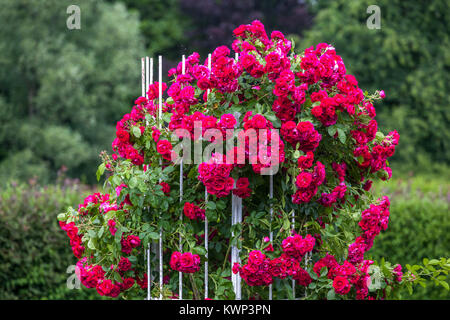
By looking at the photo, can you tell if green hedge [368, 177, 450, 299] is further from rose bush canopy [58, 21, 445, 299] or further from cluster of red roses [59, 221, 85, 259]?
cluster of red roses [59, 221, 85, 259]

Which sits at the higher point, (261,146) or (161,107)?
(161,107)

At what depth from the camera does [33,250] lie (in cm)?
493

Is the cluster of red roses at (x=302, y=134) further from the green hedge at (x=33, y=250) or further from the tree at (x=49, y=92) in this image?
the tree at (x=49, y=92)

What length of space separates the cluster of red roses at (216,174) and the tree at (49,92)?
11229 millimetres

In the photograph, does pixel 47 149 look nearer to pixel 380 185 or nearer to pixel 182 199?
pixel 380 185

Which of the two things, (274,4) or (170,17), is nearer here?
(274,4)

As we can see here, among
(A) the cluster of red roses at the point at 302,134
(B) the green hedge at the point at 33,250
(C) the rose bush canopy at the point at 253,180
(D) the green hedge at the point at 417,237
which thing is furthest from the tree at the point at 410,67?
(A) the cluster of red roses at the point at 302,134

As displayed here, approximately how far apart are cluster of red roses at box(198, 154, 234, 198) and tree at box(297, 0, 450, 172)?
11660 mm

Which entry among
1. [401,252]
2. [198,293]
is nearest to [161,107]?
[198,293]

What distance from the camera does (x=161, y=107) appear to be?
295cm

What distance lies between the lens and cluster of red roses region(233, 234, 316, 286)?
8.38 ft

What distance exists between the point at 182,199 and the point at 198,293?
0.57m

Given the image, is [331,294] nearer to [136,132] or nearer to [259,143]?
[259,143]

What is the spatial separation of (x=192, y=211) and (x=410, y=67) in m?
12.6
